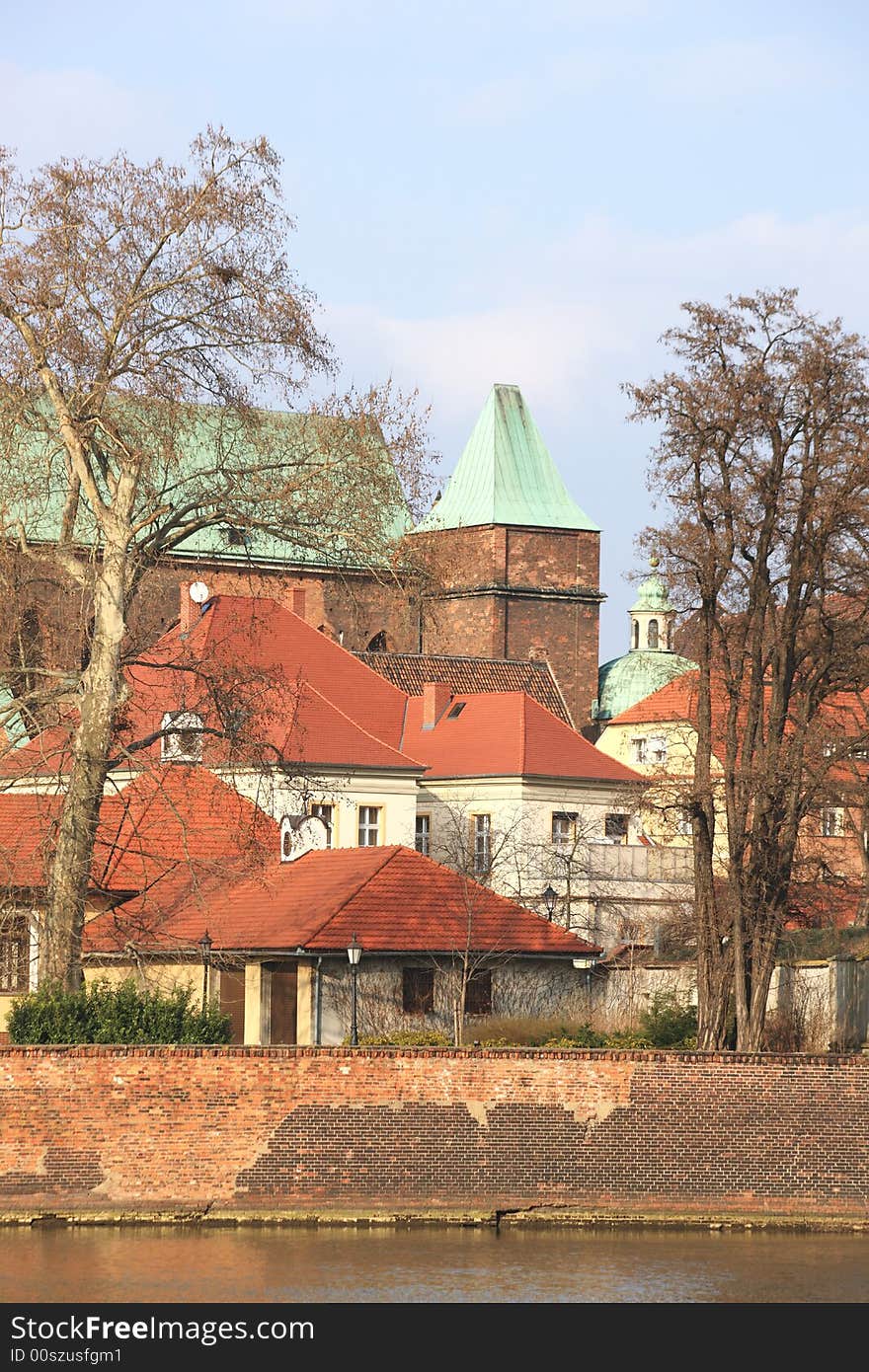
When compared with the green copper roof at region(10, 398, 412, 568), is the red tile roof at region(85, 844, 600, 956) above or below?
below

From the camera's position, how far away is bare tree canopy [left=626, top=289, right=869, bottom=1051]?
3131 centimetres

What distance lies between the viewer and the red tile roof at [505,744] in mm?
53562

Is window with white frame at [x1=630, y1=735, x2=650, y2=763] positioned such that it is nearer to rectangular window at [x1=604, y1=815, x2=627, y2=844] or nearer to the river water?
rectangular window at [x1=604, y1=815, x2=627, y2=844]

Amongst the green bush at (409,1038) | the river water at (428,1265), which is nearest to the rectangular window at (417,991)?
the green bush at (409,1038)

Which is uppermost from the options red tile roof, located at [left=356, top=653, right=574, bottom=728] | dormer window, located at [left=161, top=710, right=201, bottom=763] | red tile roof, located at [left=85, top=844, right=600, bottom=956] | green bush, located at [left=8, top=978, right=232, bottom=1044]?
red tile roof, located at [left=356, top=653, right=574, bottom=728]

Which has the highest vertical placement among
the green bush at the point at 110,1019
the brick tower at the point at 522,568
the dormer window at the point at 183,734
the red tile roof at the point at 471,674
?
the brick tower at the point at 522,568

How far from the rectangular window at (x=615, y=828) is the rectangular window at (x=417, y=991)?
2157 cm

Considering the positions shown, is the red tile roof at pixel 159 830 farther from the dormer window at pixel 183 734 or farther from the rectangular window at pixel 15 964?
the dormer window at pixel 183 734

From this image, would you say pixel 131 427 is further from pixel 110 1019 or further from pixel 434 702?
pixel 434 702

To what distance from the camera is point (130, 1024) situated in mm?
26031

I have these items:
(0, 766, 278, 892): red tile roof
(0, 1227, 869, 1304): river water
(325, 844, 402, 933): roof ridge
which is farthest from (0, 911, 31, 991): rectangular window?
(0, 1227, 869, 1304): river water

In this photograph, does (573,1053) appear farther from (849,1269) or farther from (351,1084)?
(849,1269)

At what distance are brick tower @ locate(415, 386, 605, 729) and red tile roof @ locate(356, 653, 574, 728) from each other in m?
2.91

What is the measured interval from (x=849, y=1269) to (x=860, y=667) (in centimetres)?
1265
